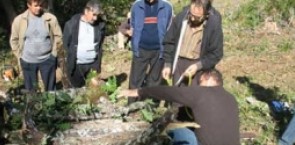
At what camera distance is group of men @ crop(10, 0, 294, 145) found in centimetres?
494

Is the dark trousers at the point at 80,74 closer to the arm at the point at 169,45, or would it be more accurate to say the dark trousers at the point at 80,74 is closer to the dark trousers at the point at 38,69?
the dark trousers at the point at 38,69

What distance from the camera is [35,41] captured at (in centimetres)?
709

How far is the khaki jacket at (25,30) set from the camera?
22.9 feet

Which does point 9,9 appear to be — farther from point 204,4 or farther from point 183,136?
point 183,136

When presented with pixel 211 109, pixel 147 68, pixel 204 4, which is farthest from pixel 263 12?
pixel 211 109

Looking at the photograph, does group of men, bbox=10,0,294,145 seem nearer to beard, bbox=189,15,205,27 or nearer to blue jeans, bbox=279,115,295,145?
beard, bbox=189,15,205,27

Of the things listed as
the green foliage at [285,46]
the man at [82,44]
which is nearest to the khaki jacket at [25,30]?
the man at [82,44]

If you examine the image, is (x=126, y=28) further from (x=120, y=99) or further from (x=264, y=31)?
(x=264, y=31)

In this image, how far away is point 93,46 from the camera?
285 inches

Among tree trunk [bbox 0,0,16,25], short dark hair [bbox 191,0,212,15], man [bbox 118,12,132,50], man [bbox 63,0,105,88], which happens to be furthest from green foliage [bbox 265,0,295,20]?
short dark hair [bbox 191,0,212,15]

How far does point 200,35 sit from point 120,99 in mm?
1074

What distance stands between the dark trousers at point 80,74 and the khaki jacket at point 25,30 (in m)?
0.33

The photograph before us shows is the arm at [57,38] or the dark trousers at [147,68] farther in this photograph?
the dark trousers at [147,68]

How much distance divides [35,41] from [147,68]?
149 cm
